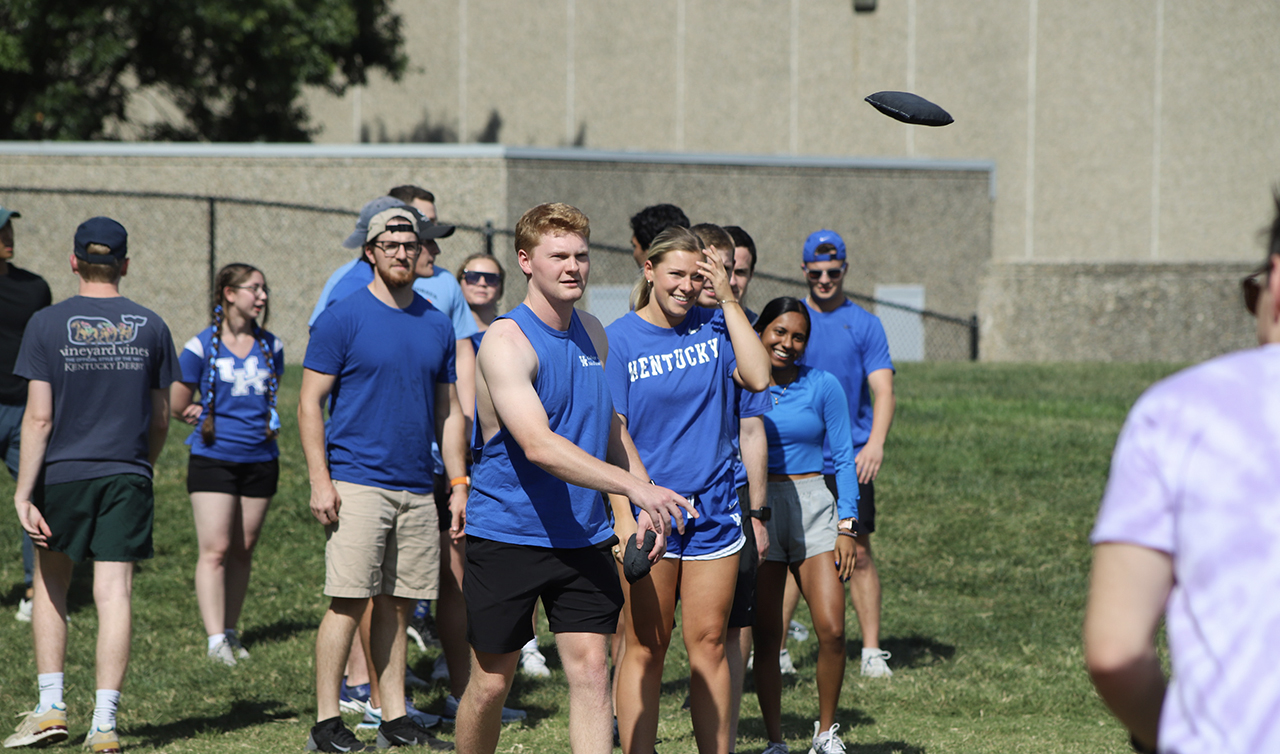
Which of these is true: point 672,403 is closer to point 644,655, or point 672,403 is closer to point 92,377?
point 644,655

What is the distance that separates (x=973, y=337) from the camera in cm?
1991

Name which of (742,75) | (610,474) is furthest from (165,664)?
(742,75)

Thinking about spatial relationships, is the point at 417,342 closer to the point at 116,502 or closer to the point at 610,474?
the point at 116,502

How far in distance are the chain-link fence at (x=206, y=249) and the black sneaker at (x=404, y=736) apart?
10711 mm

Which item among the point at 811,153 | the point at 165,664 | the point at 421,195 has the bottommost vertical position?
the point at 165,664

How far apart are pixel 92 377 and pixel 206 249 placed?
37.4 ft

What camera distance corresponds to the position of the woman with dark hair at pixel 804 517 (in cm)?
538

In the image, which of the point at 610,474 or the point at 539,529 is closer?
the point at 610,474

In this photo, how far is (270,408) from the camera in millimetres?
6895

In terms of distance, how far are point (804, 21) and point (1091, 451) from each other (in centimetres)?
1335

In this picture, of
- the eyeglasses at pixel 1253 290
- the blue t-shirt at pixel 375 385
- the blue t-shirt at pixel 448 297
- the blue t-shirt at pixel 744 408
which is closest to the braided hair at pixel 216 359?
the blue t-shirt at pixel 448 297

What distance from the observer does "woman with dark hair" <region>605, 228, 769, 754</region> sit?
181 inches

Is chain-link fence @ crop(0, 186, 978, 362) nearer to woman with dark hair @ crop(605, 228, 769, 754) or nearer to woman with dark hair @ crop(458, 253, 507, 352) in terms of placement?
woman with dark hair @ crop(458, 253, 507, 352)

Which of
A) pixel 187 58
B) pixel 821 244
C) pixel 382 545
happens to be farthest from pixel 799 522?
pixel 187 58
